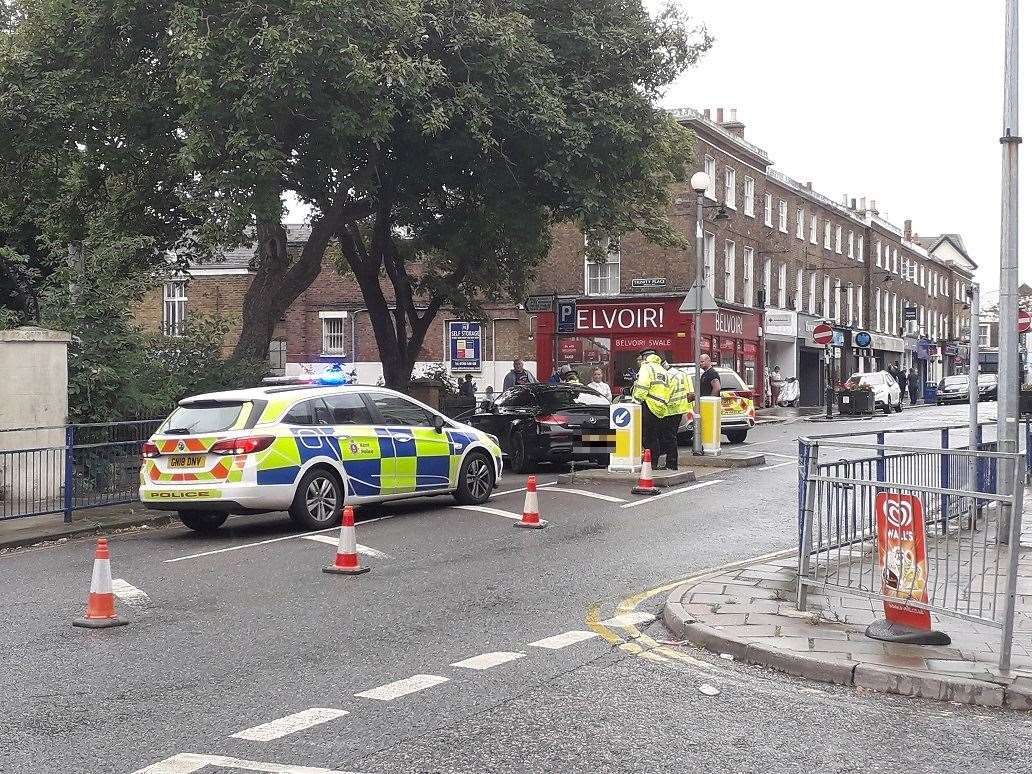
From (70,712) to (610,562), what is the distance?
5.72 metres

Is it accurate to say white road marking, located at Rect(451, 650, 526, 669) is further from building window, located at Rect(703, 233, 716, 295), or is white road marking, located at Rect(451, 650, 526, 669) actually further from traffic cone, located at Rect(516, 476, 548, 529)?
building window, located at Rect(703, 233, 716, 295)

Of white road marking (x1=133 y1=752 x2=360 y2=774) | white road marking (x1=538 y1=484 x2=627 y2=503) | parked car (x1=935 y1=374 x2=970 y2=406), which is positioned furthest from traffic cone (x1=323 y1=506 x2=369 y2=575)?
parked car (x1=935 y1=374 x2=970 y2=406)

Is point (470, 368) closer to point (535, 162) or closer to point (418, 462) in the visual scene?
point (535, 162)

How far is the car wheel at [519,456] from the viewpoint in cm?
1964

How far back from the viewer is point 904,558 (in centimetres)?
716

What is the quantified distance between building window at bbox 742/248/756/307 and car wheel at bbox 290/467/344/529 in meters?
34.3

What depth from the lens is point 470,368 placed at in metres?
42.2

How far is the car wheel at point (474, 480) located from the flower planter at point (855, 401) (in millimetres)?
26327

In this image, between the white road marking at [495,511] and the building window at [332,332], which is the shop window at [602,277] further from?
the white road marking at [495,511]

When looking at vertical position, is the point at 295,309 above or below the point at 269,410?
above

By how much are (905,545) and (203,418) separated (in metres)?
7.94

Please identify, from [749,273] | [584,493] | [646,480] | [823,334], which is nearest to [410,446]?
[584,493]

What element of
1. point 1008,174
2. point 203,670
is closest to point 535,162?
point 1008,174

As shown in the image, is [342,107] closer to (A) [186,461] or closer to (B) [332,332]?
(A) [186,461]
